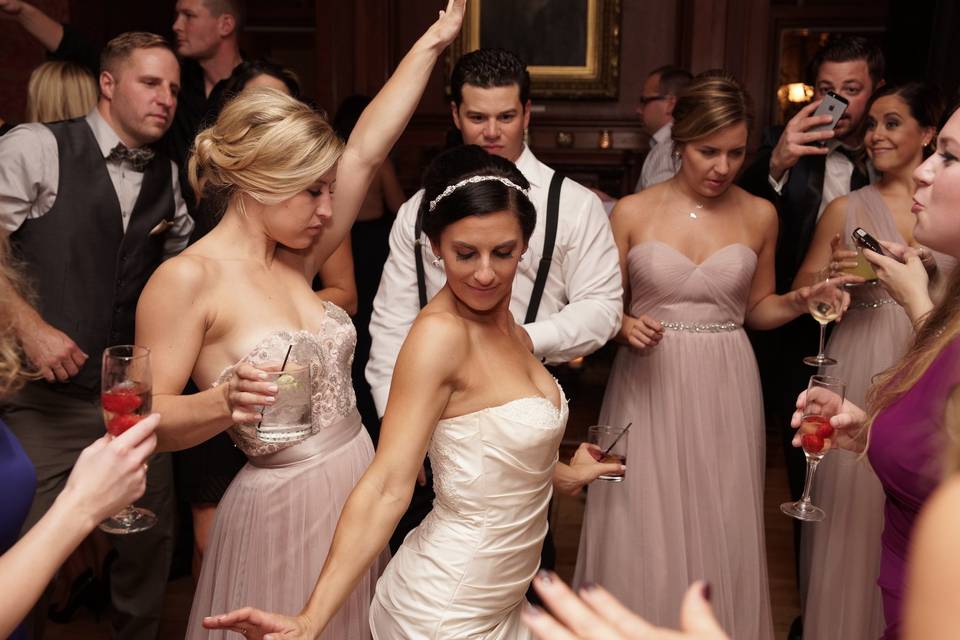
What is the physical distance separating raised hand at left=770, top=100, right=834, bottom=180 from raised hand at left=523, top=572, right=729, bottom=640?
8.28 feet

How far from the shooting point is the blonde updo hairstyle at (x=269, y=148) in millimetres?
2188

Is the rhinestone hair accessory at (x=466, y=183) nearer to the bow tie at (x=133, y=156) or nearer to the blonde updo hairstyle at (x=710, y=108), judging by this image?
the blonde updo hairstyle at (x=710, y=108)

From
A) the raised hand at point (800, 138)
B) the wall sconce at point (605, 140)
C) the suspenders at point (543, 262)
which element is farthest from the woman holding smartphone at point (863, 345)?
the wall sconce at point (605, 140)

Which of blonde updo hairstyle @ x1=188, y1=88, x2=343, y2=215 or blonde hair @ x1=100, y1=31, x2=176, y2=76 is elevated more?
blonde hair @ x1=100, y1=31, x2=176, y2=76

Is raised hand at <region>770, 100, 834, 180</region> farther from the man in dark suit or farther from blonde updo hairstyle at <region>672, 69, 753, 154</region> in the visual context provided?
blonde updo hairstyle at <region>672, 69, 753, 154</region>

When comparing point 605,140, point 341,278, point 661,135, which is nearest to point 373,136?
point 341,278

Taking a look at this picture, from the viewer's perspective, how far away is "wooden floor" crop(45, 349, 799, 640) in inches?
136

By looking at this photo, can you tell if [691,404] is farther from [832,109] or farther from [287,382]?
[287,382]

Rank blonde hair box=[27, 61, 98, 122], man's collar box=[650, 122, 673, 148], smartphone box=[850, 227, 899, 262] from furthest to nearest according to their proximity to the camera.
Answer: man's collar box=[650, 122, 673, 148] → blonde hair box=[27, 61, 98, 122] → smartphone box=[850, 227, 899, 262]

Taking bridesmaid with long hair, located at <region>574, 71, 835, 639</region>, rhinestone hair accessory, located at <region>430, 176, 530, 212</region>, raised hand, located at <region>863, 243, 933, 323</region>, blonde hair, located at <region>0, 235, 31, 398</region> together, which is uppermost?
rhinestone hair accessory, located at <region>430, 176, 530, 212</region>

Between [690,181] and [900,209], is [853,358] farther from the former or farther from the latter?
[690,181]

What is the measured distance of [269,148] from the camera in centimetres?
219

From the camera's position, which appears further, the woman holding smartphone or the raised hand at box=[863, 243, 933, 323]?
the woman holding smartphone

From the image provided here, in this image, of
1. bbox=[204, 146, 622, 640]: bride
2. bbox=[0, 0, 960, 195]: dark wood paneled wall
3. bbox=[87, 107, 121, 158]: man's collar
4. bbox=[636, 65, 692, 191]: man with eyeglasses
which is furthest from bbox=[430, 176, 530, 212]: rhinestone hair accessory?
bbox=[0, 0, 960, 195]: dark wood paneled wall
